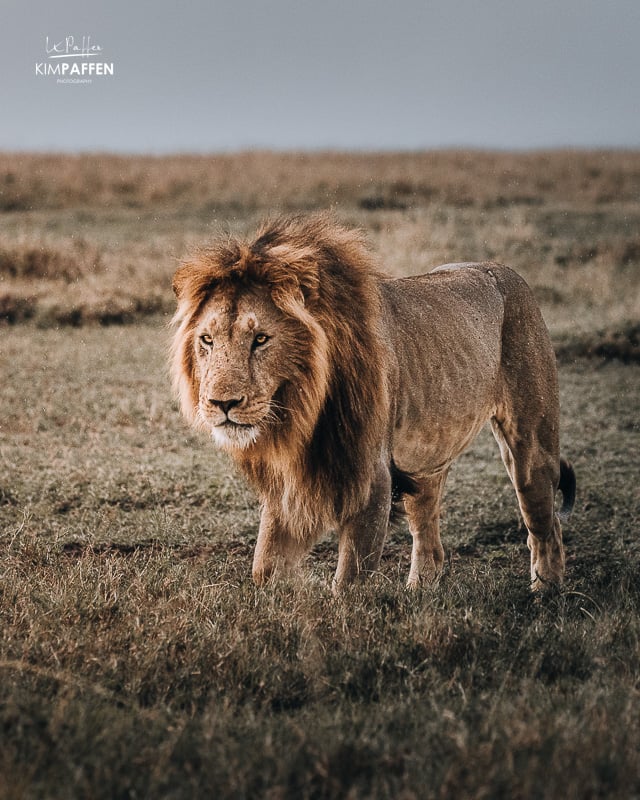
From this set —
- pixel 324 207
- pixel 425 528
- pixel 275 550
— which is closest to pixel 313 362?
pixel 275 550

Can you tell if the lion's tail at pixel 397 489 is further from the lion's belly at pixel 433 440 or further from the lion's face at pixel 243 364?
the lion's face at pixel 243 364

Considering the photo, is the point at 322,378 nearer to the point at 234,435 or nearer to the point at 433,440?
the point at 234,435

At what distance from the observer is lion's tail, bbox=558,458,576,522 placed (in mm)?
6480

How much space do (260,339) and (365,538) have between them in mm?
1034

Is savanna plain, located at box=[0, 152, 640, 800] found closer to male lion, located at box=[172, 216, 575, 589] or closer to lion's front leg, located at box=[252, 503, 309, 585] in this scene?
lion's front leg, located at box=[252, 503, 309, 585]

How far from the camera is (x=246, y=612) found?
430 cm

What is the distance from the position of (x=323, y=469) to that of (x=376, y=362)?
0.54m

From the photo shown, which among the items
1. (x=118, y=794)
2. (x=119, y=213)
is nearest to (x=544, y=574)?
(x=118, y=794)

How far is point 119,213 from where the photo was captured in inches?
934

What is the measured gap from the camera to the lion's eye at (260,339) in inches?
171

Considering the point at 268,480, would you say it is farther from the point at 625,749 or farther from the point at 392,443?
the point at 625,749

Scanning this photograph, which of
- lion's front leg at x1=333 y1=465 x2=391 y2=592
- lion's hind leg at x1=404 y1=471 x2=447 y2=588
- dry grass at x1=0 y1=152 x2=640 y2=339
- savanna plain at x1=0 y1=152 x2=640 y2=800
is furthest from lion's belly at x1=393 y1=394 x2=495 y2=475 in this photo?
dry grass at x1=0 y1=152 x2=640 y2=339

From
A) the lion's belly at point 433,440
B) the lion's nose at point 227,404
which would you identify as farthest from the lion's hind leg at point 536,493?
the lion's nose at point 227,404

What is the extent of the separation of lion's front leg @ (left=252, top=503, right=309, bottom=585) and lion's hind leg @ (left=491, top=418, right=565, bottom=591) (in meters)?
1.78
